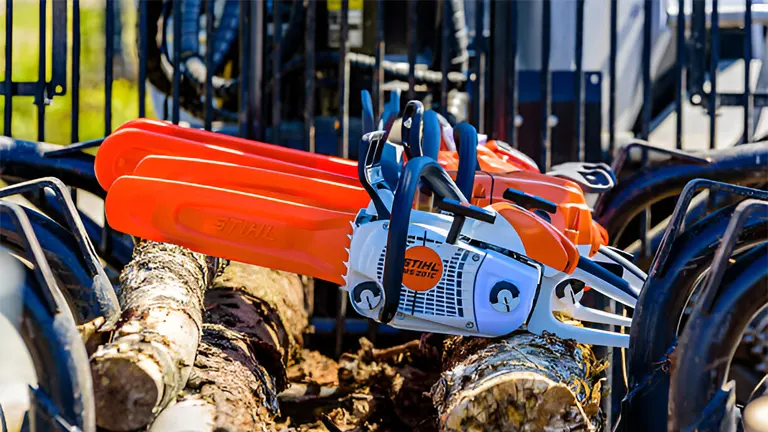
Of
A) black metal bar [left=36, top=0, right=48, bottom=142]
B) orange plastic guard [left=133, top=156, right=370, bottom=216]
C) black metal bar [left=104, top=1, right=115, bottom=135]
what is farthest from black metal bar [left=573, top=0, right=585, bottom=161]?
black metal bar [left=36, top=0, right=48, bottom=142]

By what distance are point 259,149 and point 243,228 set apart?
1.74ft

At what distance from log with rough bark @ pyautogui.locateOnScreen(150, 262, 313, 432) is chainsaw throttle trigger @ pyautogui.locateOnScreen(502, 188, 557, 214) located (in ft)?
3.06

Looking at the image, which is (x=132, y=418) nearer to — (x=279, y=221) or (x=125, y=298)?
(x=125, y=298)

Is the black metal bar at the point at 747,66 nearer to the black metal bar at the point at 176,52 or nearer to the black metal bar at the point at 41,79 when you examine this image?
the black metal bar at the point at 176,52

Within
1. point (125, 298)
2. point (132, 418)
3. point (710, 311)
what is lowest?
point (132, 418)

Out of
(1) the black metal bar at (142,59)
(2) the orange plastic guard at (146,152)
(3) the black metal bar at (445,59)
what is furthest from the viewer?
(1) the black metal bar at (142,59)

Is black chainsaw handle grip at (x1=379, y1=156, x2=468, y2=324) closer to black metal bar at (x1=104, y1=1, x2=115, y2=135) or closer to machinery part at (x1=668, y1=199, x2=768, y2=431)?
machinery part at (x1=668, y1=199, x2=768, y2=431)

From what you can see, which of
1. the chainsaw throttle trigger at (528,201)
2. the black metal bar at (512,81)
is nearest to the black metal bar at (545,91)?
the black metal bar at (512,81)

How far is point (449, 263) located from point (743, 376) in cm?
134

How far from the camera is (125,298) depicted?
2234mm

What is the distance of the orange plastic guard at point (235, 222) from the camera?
2326 mm

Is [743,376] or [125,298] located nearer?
[125,298]

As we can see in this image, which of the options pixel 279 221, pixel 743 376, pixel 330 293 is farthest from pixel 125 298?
pixel 743 376

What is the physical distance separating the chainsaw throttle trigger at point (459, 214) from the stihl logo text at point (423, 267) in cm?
7
